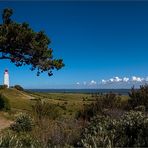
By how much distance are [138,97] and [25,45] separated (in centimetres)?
1009

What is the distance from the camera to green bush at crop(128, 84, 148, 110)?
24.2 meters

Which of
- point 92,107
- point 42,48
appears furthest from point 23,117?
point 42,48

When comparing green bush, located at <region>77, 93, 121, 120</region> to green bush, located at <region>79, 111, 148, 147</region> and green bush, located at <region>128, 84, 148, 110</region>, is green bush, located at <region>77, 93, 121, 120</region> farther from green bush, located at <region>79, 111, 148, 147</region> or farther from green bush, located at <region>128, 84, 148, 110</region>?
green bush, located at <region>79, 111, 148, 147</region>

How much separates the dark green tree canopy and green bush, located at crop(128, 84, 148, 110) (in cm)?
788

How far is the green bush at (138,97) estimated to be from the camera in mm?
24203

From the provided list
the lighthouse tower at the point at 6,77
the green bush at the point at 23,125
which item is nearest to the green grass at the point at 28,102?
the lighthouse tower at the point at 6,77

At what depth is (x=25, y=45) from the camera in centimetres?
3005

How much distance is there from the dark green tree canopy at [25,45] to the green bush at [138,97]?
25.8 feet

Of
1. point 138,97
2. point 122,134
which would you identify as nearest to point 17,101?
point 138,97

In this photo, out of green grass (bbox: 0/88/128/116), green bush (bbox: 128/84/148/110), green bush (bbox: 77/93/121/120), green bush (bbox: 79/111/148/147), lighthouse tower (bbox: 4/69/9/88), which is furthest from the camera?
lighthouse tower (bbox: 4/69/9/88)

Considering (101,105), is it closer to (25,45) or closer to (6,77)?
(25,45)

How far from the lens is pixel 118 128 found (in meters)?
11.9

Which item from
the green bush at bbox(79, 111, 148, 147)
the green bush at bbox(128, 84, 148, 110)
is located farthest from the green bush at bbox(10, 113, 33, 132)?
the green bush at bbox(128, 84, 148, 110)

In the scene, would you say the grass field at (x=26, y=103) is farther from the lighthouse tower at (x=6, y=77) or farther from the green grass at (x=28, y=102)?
the lighthouse tower at (x=6, y=77)
